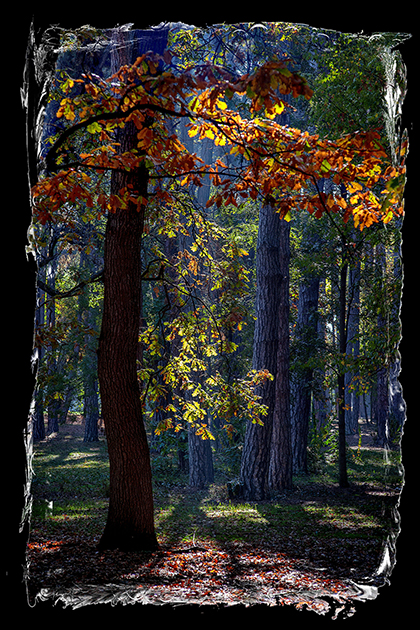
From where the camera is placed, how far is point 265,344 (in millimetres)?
7059

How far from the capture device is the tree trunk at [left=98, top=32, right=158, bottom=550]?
3.58 m

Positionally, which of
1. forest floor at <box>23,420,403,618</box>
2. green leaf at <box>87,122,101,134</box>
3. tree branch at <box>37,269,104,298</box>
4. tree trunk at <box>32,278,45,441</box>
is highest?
green leaf at <box>87,122,101,134</box>

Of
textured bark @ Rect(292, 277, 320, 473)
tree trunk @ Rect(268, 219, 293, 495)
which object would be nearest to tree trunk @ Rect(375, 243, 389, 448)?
tree trunk @ Rect(268, 219, 293, 495)

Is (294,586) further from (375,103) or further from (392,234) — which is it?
(375,103)

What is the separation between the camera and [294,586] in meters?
Answer: 2.81

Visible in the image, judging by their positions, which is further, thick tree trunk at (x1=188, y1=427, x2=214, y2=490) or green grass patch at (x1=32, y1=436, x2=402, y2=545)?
thick tree trunk at (x1=188, y1=427, x2=214, y2=490)

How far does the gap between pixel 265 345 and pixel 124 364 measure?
3.74 meters

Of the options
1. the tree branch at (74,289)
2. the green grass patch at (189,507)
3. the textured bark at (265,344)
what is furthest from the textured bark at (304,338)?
the tree branch at (74,289)

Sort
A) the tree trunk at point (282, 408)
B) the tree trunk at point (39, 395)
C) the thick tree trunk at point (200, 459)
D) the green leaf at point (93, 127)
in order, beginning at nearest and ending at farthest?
the tree trunk at point (39, 395) → the green leaf at point (93, 127) → the thick tree trunk at point (200, 459) → the tree trunk at point (282, 408)

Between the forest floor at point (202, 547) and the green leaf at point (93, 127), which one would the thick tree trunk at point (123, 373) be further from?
the green leaf at point (93, 127)

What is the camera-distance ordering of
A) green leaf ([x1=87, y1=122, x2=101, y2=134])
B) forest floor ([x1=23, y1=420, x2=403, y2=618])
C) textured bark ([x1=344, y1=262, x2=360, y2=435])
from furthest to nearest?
1. textured bark ([x1=344, y1=262, x2=360, y2=435])
2. green leaf ([x1=87, y1=122, x2=101, y2=134])
3. forest floor ([x1=23, y1=420, x2=403, y2=618])

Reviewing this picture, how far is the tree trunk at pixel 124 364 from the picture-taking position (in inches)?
141

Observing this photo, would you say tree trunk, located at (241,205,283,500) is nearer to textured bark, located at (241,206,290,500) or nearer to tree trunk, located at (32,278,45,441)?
textured bark, located at (241,206,290,500)

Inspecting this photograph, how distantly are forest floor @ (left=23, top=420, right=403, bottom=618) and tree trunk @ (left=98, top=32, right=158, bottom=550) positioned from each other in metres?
0.15
